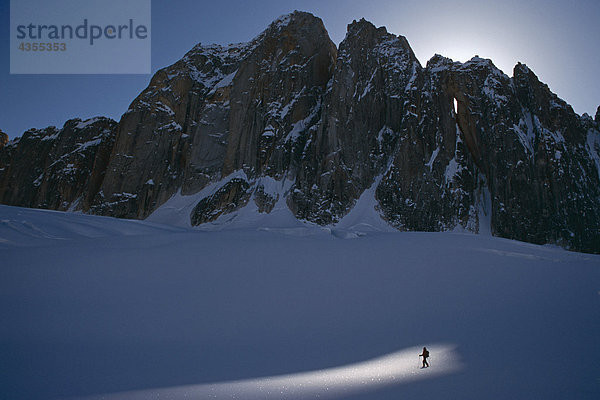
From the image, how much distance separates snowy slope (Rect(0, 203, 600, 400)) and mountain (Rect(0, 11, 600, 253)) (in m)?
41.2

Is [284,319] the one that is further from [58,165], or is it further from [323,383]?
[58,165]

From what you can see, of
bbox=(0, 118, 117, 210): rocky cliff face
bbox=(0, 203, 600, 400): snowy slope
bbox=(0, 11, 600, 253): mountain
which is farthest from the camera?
bbox=(0, 118, 117, 210): rocky cliff face

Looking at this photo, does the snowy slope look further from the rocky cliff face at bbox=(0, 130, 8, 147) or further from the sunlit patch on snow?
the rocky cliff face at bbox=(0, 130, 8, 147)

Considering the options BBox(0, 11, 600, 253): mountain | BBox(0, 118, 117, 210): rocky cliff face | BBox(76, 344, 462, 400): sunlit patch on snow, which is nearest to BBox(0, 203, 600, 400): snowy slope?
BBox(76, 344, 462, 400): sunlit patch on snow

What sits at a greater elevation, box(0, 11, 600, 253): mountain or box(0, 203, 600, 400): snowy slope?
box(0, 11, 600, 253): mountain

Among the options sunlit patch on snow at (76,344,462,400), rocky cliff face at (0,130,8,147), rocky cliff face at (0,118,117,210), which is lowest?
sunlit patch on snow at (76,344,462,400)

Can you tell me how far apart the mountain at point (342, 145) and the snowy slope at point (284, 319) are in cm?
4122

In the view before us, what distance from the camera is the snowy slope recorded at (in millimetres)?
6637

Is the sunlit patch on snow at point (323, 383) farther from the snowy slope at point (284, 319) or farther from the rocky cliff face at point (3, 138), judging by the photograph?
the rocky cliff face at point (3, 138)

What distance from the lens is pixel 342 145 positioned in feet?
206

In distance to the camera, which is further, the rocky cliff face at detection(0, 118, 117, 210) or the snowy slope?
the rocky cliff face at detection(0, 118, 117, 210)

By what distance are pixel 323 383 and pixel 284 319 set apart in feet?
12.5

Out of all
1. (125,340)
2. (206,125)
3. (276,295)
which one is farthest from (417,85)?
(125,340)

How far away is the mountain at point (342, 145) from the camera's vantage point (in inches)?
2120
